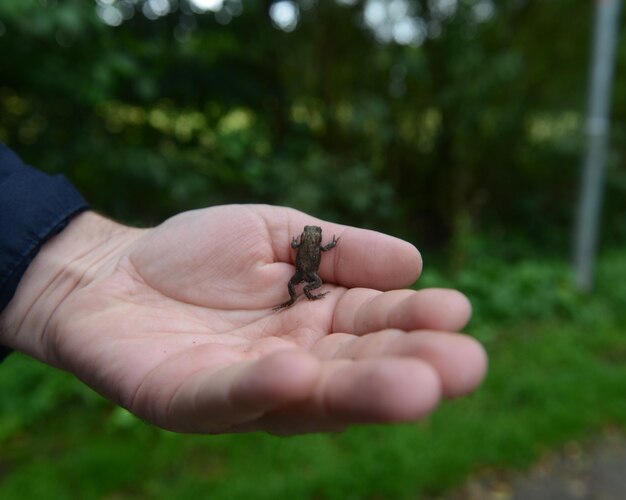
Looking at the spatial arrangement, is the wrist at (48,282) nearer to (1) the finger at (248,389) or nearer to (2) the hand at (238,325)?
(2) the hand at (238,325)

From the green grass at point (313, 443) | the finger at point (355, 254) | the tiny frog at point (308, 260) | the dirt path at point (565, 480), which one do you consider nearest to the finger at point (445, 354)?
the finger at point (355, 254)

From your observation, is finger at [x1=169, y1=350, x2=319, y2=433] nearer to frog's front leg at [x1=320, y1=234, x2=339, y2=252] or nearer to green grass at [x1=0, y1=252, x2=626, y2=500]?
frog's front leg at [x1=320, y1=234, x2=339, y2=252]

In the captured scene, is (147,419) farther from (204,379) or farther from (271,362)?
(271,362)

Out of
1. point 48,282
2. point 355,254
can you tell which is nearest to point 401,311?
point 355,254

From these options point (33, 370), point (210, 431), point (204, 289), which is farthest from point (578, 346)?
point (33, 370)

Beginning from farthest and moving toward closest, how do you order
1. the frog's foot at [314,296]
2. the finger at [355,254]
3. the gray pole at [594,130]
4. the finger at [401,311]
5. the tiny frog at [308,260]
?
the gray pole at [594,130] < the tiny frog at [308,260] < the frog's foot at [314,296] < the finger at [355,254] < the finger at [401,311]

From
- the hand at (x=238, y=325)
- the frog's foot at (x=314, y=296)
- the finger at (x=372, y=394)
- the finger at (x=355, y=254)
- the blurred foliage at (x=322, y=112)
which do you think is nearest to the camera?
the finger at (x=372, y=394)
